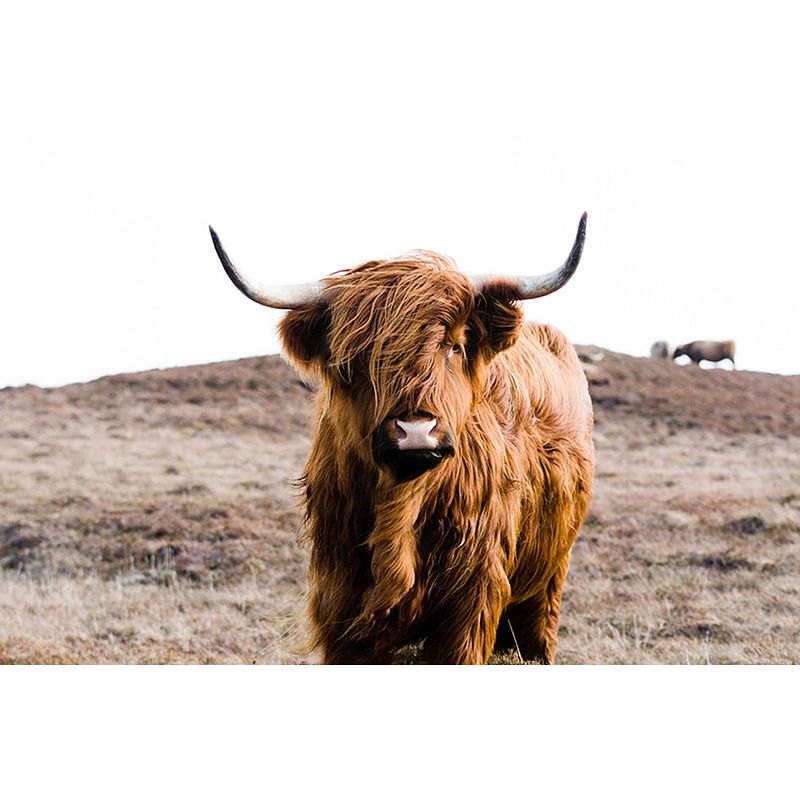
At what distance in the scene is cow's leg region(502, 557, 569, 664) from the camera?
4016 millimetres

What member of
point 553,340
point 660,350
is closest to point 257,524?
point 553,340

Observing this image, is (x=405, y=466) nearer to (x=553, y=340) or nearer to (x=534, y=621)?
(x=534, y=621)

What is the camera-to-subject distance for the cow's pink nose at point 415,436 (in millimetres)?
2502

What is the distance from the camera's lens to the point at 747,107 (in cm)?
464

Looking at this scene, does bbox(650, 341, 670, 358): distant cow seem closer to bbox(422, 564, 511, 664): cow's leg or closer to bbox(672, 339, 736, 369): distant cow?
bbox(672, 339, 736, 369): distant cow

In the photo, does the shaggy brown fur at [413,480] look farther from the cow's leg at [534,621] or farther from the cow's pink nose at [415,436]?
the cow's leg at [534,621]

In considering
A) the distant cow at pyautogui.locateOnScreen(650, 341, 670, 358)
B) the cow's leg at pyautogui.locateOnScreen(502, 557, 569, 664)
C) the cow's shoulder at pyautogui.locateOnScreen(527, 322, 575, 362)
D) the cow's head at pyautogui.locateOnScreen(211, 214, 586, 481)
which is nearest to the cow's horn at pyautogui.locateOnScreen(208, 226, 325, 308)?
the cow's head at pyautogui.locateOnScreen(211, 214, 586, 481)

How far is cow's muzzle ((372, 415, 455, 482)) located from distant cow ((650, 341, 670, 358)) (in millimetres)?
12441

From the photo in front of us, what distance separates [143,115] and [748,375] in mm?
10601

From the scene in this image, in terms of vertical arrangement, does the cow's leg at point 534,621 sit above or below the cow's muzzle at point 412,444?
below

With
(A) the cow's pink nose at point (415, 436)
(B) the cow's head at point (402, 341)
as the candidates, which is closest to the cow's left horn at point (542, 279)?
(B) the cow's head at point (402, 341)

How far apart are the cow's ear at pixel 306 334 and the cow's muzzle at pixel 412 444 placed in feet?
1.48

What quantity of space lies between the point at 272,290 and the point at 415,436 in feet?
2.24

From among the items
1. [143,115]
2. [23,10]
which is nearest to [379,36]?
[143,115]
